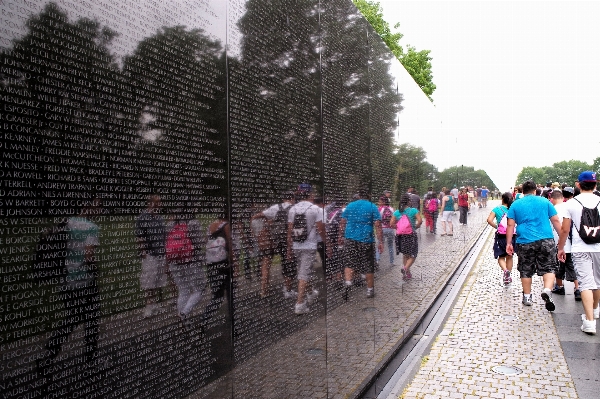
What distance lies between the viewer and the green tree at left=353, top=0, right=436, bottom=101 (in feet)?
112

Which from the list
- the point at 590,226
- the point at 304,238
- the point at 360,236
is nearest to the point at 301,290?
the point at 304,238

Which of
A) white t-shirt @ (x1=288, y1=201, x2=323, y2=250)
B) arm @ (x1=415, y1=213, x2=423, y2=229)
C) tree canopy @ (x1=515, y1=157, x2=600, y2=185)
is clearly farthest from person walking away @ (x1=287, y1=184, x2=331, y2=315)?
tree canopy @ (x1=515, y1=157, x2=600, y2=185)

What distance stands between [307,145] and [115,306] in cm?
228

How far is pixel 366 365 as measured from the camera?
505 cm

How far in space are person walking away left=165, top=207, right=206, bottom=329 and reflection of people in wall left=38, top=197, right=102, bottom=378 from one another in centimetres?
46

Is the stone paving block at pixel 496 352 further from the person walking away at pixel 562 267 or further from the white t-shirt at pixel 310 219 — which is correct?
the white t-shirt at pixel 310 219

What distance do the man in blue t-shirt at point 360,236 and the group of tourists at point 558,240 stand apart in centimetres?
325

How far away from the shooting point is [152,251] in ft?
7.29

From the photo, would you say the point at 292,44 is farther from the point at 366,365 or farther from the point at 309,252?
the point at 366,365

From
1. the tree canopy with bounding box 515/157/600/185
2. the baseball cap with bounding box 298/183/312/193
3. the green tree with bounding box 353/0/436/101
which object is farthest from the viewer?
the tree canopy with bounding box 515/157/600/185

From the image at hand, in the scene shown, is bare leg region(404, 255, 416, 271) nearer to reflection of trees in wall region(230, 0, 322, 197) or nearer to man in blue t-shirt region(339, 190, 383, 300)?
man in blue t-shirt region(339, 190, 383, 300)

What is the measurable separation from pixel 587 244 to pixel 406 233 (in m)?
2.51

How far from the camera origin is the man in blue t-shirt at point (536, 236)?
8234 mm

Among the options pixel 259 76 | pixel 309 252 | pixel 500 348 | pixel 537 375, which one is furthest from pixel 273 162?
pixel 500 348
